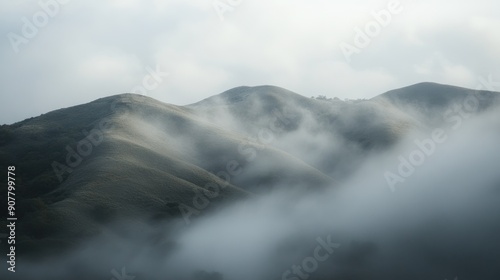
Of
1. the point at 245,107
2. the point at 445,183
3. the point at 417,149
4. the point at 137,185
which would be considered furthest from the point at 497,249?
the point at 245,107

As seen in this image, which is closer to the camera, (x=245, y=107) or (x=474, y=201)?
(x=474, y=201)

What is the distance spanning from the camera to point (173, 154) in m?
126

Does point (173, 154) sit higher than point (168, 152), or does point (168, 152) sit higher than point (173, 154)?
point (168, 152)

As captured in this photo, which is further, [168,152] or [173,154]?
[173,154]

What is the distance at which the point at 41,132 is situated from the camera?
132 metres

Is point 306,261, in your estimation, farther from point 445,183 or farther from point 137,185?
point 445,183

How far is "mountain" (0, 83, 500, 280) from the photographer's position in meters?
86.9

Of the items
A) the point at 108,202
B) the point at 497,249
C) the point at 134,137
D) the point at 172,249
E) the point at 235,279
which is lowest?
the point at 497,249

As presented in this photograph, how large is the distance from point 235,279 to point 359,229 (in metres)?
36.6

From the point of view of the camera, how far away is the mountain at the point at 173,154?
86869mm

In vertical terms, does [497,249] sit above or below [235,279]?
below

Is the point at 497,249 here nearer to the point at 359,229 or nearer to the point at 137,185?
the point at 359,229

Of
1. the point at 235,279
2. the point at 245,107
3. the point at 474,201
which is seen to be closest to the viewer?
the point at 235,279

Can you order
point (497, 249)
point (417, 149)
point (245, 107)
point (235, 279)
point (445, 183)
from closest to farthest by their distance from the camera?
point (235, 279)
point (497, 249)
point (445, 183)
point (417, 149)
point (245, 107)
